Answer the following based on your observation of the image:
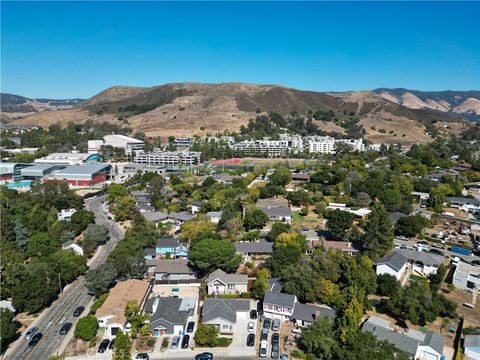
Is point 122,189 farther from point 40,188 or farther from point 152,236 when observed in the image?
point 152,236

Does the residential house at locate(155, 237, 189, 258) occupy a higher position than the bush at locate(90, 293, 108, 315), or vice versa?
the residential house at locate(155, 237, 189, 258)

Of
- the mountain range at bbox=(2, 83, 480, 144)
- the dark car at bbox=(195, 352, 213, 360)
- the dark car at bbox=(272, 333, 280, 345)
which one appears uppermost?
the mountain range at bbox=(2, 83, 480, 144)

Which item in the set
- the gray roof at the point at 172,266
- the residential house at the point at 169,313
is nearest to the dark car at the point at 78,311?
the residential house at the point at 169,313

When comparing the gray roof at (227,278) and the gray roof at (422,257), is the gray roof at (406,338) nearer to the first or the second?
the gray roof at (227,278)

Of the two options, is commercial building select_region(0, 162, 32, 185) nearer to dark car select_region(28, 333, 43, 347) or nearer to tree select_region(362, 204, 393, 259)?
dark car select_region(28, 333, 43, 347)

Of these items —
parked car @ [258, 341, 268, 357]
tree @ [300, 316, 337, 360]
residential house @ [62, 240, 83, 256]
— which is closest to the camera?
tree @ [300, 316, 337, 360]

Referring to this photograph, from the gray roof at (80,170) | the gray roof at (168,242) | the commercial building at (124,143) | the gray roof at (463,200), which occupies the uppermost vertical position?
the commercial building at (124,143)

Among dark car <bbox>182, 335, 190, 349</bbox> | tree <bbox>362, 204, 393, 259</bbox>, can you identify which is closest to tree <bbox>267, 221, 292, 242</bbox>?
tree <bbox>362, 204, 393, 259</bbox>
